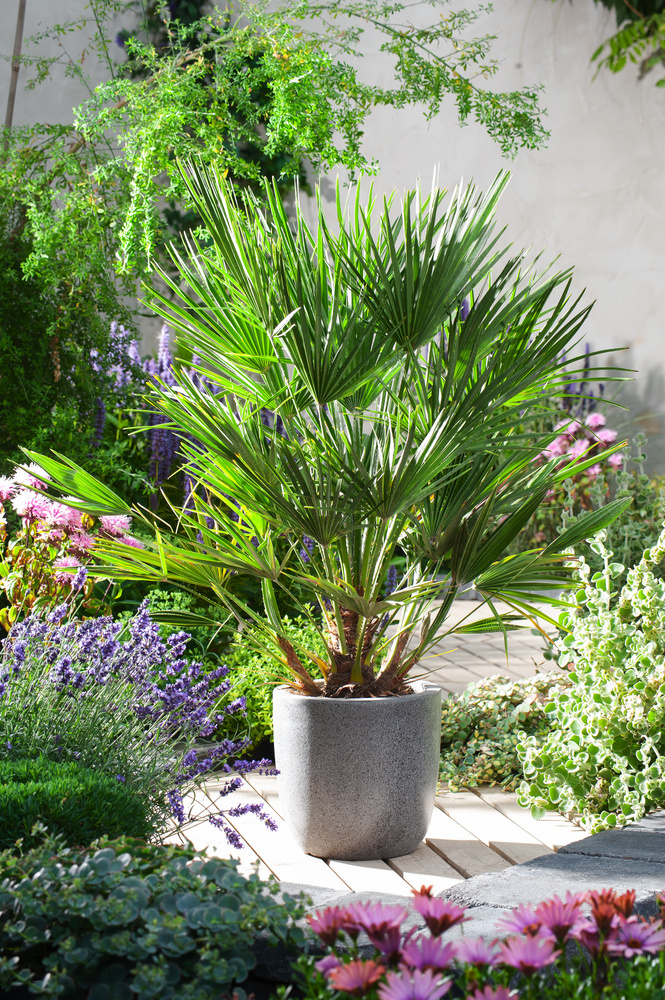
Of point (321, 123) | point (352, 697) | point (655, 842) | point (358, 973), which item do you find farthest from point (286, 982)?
point (321, 123)

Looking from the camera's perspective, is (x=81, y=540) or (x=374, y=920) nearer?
(x=374, y=920)

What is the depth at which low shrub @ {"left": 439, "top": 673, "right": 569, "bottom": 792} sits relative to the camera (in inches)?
104

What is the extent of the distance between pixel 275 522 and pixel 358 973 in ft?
4.21

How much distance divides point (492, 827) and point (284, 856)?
Answer: 1.82 ft

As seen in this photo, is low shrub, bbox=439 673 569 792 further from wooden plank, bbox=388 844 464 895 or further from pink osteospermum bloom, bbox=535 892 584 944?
pink osteospermum bloom, bbox=535 892 584 944

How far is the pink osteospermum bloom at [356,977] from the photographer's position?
2.59 ft

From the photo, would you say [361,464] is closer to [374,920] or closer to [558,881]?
[558,881]

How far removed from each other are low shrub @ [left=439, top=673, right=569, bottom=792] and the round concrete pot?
560 millimetres

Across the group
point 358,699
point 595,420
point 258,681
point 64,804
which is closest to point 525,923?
point 64,804

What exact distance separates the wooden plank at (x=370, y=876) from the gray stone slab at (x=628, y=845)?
1.32ft

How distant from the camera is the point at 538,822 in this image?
232cm

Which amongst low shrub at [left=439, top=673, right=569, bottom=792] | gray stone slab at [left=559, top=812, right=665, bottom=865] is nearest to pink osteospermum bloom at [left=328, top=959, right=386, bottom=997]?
gray stone slab at [left=559, top=812, right=665, bottom=865]

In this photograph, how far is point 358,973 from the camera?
0.80m

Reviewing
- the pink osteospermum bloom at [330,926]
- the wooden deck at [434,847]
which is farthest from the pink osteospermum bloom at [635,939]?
the wooden deck at [434,847]
